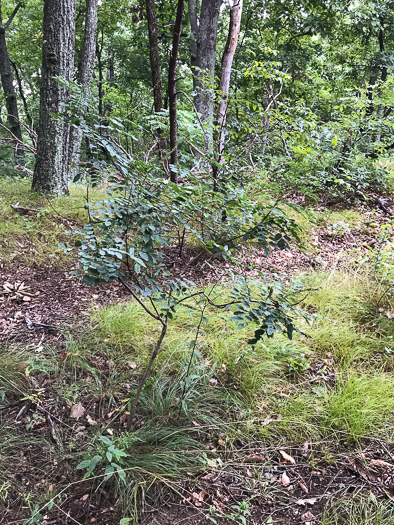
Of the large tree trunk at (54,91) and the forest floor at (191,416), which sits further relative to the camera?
the large tree trunk at (54,91)

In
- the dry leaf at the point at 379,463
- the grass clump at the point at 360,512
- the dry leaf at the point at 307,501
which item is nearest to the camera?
the grass clump at the point at 360,512

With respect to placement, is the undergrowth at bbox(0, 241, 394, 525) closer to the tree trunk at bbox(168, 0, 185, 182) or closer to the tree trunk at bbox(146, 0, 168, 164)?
the tree trunk at bbox(168, 0, 185, 182)

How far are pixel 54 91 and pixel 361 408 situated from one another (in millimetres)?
5168

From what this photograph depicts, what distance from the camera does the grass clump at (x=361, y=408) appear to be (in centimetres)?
197

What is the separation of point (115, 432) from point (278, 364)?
133 centimetres

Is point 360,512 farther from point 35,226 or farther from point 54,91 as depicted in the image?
point 54,91

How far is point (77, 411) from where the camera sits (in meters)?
2.04

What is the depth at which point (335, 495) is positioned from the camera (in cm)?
168

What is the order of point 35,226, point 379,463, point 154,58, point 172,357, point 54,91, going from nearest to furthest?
point 379,463, point 172,357, point 35,226, point 154,58, point 54,91

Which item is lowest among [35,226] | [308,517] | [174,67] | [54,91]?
[308,517]

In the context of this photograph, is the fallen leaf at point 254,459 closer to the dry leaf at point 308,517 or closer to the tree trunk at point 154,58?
the dry leaf at point 308,517

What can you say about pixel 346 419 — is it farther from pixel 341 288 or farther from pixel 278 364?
pixel 341 288

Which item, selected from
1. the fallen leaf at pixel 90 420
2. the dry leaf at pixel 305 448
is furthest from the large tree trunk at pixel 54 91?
the dry leaf at pixel 305 448

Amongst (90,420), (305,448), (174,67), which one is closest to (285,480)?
(305,448)
